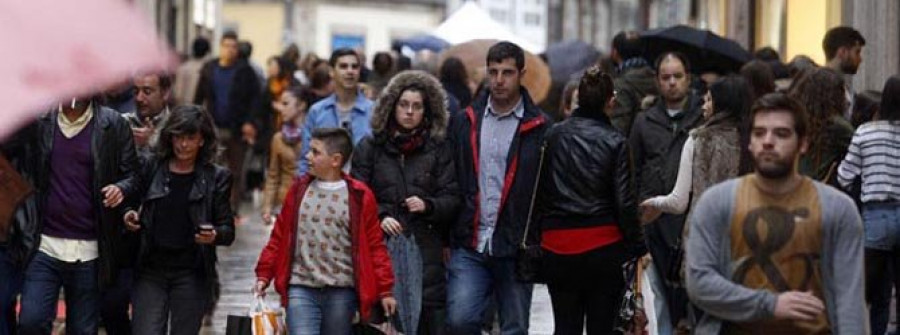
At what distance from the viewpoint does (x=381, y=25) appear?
7238cm

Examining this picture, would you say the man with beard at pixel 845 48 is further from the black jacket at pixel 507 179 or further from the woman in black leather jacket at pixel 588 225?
the woman in black leather jacket at pixel 588 225

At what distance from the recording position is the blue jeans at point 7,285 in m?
12.5

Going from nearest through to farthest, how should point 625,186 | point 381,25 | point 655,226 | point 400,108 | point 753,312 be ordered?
point 753,312 < point 625,186 < point 400,108 < point 655,226 < point 381,25

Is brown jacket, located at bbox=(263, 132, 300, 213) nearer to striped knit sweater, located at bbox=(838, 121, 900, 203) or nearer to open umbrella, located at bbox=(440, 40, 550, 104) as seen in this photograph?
open umbrella, located at bbox=(440, 40, 550, 104)

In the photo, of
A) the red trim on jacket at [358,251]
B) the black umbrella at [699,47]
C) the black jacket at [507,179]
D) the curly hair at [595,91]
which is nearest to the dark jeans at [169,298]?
the red trim on jacket at [358,251]

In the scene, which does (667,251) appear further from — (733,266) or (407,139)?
(733,266)

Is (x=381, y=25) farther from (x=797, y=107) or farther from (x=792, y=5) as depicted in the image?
(x=797, y=107)

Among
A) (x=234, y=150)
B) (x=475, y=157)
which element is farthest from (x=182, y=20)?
(x=475, y=157)

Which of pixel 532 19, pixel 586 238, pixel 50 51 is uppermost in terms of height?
pixel 532 19

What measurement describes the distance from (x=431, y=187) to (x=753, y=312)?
167 inches

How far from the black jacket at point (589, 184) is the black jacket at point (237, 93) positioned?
12.2 meters

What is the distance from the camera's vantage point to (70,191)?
12.3 metres

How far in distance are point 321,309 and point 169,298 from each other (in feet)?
3.02

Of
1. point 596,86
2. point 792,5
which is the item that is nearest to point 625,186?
point 596,86
